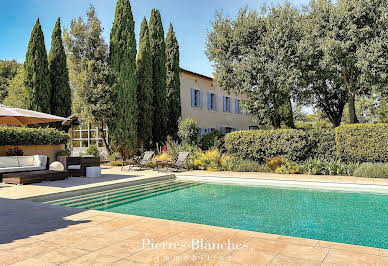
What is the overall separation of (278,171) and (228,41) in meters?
7.70

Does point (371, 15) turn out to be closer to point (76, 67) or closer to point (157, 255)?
point (157, 255)

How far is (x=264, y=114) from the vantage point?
15883mm

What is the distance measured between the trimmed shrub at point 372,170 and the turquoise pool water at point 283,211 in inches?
95.5

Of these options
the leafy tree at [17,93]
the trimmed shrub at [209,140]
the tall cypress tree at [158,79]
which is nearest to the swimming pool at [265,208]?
the trimmed shrub at [209,140]

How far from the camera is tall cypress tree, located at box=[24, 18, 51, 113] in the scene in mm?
19156

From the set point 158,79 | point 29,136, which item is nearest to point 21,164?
point 29,136

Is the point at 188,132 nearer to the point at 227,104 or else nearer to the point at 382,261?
the point at 227,104

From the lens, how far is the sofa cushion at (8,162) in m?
9.95

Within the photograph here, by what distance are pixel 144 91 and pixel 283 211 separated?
13.6m

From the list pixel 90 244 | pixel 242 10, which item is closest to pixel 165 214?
pixel 90 244

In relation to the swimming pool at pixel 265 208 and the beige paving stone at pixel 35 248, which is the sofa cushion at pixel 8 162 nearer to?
the swimming pool at pixel 265 208

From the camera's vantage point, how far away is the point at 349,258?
3225 mm

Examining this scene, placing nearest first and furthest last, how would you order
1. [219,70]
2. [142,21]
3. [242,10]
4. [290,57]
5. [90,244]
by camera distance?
[90,244] → [290,57] → [242,10] → [219,70] → [142,21]

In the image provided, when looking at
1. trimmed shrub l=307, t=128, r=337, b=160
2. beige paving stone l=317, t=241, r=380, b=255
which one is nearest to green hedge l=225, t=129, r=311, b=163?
trimmed shrub l=307, t=128, r=337, b=160
